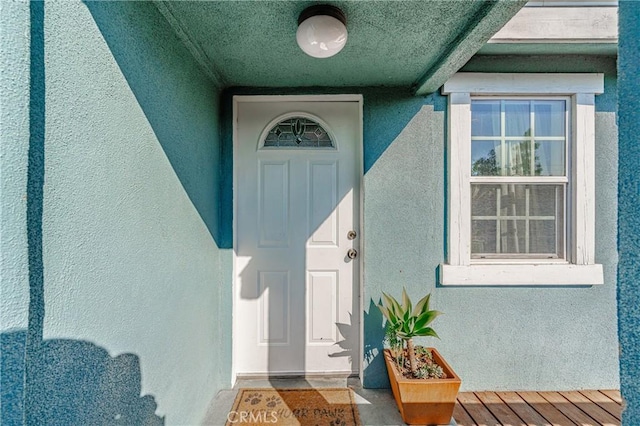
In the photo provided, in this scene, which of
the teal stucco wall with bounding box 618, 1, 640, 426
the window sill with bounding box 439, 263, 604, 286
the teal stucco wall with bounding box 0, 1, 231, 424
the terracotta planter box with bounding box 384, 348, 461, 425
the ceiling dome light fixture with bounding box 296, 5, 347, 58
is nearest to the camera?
the teal stucco wall with bounding box 618, 1, 640, 426

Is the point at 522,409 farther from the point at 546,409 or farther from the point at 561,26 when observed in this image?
the point at 561,26

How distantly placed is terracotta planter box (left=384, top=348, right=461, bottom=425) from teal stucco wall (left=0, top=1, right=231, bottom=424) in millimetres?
1295

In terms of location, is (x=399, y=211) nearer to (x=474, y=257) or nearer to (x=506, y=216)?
(x=474, y=257)

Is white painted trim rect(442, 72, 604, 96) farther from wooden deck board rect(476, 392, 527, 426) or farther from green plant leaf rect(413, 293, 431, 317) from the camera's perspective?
wooden deck board rect(476, 392, 527, 426)

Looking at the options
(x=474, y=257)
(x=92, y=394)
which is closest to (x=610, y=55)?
(x=474, y=257)

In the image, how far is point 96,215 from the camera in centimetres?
102

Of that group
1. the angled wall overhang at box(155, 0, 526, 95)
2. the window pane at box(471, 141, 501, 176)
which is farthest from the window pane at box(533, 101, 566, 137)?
the angled wall overhang at box(155, 0, 526, 95)

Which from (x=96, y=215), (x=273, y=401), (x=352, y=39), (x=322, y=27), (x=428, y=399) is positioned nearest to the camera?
(x=96, y=215)

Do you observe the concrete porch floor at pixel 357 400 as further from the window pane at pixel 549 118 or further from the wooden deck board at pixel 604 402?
the window pane at pixel 549 118

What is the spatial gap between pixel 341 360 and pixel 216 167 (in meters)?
1.79

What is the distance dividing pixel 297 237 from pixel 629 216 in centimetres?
201

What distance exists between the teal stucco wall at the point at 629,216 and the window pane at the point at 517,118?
1885mm

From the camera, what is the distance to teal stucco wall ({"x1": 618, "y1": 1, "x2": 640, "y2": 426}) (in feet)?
2.11

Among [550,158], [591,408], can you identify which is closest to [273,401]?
[591,408]
